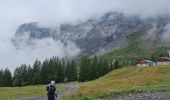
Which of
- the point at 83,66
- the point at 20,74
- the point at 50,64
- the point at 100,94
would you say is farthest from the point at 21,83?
Answer: the point at 100,94

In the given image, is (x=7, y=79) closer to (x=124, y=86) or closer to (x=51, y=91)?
(x=124, y=86)

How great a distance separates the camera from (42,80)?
191250mm

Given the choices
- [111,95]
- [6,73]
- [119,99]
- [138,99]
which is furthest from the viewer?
[6,73]

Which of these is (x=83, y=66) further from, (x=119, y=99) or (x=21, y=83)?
(x=119, y=99)

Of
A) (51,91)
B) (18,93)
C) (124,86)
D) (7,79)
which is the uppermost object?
(7,79)

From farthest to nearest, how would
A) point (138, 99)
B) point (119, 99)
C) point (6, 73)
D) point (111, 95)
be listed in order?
point (6, 73)
point (111, 95)
point (119, 99)
point (138, 99)

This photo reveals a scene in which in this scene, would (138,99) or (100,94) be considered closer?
(138,99)

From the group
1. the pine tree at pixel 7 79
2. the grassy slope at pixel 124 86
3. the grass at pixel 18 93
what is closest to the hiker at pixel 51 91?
the grassy slope at pixel 124 86

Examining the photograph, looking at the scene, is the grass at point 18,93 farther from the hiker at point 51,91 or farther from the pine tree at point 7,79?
the pine tree at point 7,79

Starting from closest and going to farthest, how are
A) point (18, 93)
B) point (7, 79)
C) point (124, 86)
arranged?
point (124, 86), point (18, 93), point (7, 79)

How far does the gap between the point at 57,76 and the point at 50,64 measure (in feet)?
21.3

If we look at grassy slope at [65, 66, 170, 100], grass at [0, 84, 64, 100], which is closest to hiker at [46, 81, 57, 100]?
grassy slope at [65, 66, 170, 100]

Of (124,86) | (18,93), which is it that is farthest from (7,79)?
(124,86)

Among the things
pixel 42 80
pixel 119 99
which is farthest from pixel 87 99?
pixel 42 80
